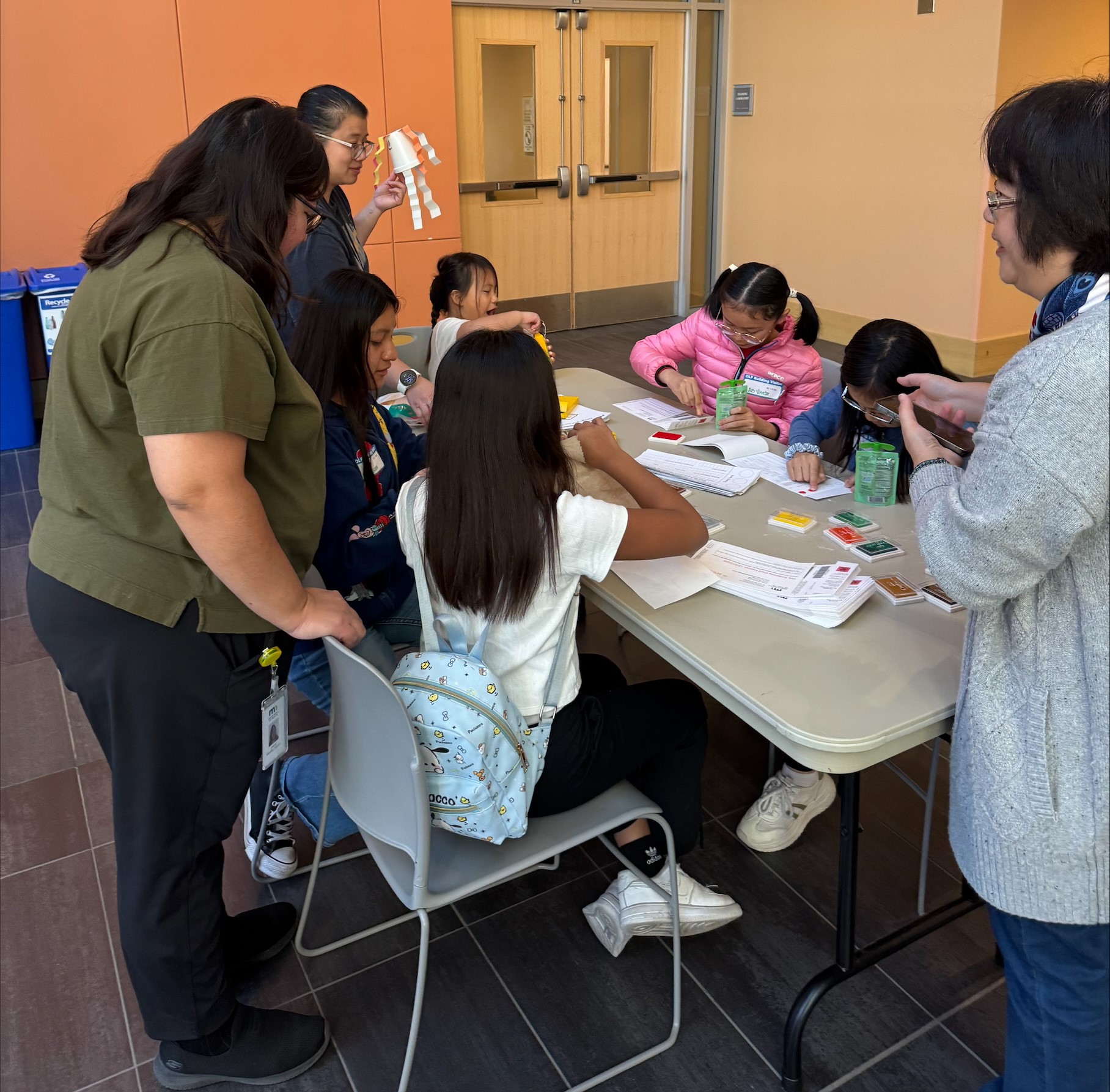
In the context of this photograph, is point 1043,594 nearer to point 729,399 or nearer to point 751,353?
point 729,399

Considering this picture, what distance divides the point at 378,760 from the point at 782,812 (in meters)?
1.07

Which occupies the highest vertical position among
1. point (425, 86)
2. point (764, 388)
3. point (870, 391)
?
point (425, 86)

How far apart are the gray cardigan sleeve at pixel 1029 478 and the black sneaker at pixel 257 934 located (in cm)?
145

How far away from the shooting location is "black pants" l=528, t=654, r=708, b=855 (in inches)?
62.4

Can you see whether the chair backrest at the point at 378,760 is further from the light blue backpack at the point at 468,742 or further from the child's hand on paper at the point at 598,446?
the child's hand on paper at the point at 598,446

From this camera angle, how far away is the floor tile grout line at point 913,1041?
1.61m

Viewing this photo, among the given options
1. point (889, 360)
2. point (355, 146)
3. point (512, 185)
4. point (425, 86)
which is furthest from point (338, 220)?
point (512, 185)

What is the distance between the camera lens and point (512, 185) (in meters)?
6.74

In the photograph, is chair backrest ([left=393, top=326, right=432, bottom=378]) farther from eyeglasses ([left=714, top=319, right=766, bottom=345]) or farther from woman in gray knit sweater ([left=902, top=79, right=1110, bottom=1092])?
woman in gray knit sweater ([left=902, top=79, right=1110, bottom=1092])

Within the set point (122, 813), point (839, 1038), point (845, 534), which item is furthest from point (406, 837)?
point (845, 534)

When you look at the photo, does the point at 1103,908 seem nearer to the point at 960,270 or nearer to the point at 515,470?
the point at 515,470

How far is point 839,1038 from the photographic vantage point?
1.69 meters

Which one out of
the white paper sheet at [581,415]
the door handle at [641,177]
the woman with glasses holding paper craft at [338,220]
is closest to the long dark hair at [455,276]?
the woman with glasses holding paper craft at [338,220]

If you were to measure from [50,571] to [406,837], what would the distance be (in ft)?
2.03
